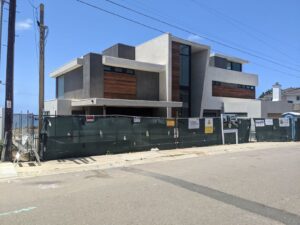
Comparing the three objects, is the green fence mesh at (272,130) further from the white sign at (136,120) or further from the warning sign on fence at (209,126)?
the white sign at (136,120)

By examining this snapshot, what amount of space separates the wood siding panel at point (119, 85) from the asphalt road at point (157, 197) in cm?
1586

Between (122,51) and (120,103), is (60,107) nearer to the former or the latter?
(120,103)

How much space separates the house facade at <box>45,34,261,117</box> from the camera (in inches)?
1045

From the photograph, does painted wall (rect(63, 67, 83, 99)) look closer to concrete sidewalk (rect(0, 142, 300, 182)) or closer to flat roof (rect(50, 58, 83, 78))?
flat roof (rect(50, 58, 83, 78))

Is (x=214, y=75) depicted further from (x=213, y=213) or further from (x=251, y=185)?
(x=213, y=213)

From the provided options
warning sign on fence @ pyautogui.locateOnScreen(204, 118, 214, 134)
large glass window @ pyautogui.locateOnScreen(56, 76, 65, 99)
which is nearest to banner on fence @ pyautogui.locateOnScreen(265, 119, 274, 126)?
warning sign on fence @ pyautogui.locateOnScreen(204, 118, 214, 134)

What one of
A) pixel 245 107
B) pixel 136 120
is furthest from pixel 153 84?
pixel 136 120

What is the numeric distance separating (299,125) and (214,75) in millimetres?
11467

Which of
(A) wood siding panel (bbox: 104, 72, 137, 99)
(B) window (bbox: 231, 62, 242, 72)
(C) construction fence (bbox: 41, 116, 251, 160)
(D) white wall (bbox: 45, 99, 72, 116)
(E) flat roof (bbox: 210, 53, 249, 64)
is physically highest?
(E) flat roof (bbox: 210, 53, 249, 64)

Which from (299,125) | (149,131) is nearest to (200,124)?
(149,131)

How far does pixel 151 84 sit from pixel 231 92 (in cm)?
1214

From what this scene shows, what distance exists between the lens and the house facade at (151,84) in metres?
26.5

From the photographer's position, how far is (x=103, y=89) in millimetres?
26438

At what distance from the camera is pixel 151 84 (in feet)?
98.2
